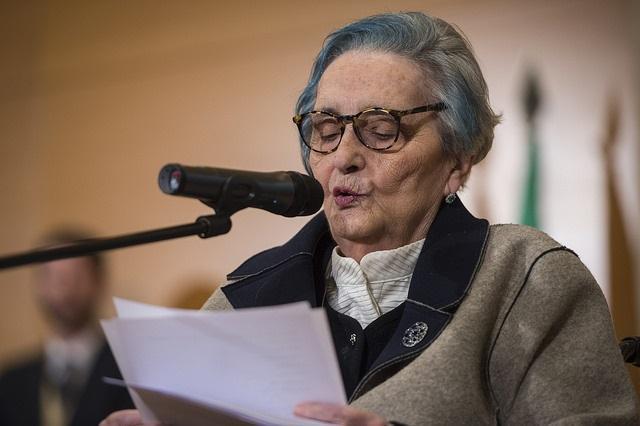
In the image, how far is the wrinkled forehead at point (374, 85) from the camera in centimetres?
165

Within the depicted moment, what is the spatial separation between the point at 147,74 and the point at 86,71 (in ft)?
1.24

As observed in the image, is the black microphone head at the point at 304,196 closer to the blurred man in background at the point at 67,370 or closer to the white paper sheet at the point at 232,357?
the white paper sheet at the point at 232,357

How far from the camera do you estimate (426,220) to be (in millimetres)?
1686

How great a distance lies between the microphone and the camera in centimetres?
112

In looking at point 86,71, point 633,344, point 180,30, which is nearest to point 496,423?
point 633,344

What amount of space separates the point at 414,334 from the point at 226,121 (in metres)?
2.14

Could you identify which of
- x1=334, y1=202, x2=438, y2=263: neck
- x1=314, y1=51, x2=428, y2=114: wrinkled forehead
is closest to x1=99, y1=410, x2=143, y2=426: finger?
x1=334, y1=202, x2=438, y2=263: neck

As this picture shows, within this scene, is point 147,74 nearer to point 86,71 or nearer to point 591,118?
point 86,71

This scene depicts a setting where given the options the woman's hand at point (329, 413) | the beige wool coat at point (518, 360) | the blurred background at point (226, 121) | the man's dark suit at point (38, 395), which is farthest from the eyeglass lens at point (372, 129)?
the man's dark suit at point (38, 395)

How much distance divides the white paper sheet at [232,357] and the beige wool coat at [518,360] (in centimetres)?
30

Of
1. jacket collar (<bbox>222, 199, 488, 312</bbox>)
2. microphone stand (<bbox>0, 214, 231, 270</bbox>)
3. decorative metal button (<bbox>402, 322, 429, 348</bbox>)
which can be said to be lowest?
decorative metal button (<bbox>402, 322, 429, 348</bbox>)

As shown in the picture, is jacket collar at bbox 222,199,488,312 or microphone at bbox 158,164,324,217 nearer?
microphone at bbox 158,164,324,217

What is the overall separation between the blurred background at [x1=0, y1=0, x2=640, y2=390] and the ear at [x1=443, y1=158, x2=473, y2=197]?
992 mm

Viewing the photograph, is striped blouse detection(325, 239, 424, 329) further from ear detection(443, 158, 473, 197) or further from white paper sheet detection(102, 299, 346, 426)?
white paper sheet detection(102, 299, 346, 426)
